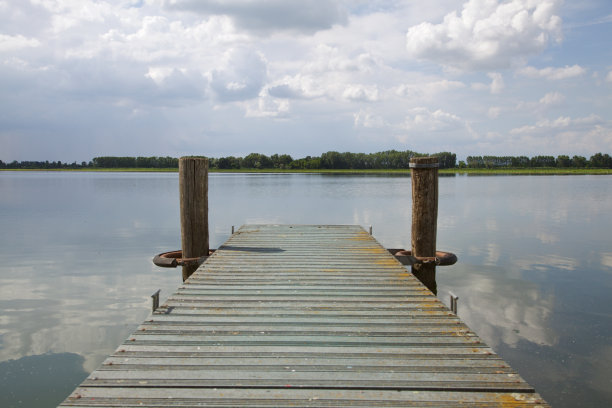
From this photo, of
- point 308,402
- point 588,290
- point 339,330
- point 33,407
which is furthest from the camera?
point 588,290

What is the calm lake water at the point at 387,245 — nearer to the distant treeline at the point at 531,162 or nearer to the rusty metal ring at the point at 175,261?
the rusty metal ring at the point at 175,261

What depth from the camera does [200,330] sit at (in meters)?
4.60

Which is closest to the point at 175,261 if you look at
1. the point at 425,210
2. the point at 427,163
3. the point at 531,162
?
the point at 425,210

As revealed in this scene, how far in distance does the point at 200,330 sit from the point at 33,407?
2.69 m

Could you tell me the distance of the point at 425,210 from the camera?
9266 millimetres

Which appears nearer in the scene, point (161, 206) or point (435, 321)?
point (435, 321)

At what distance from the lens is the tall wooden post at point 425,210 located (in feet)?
30.3

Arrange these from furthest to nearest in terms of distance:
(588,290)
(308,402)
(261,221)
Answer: (261,221), (588,290), (308,402)

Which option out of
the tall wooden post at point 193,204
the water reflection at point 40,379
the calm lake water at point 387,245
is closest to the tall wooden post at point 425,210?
the calm lake water at point 387,245

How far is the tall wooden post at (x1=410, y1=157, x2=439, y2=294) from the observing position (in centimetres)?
923

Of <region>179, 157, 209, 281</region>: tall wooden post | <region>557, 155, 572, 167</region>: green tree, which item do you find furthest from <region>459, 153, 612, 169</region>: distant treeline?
<region>179, 157, 209, 281</region>: tall wooden post

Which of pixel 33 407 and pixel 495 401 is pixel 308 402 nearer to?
pixel 495 401

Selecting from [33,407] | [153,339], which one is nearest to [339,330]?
[153,339]

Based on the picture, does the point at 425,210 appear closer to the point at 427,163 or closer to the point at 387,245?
the point at 427,163
